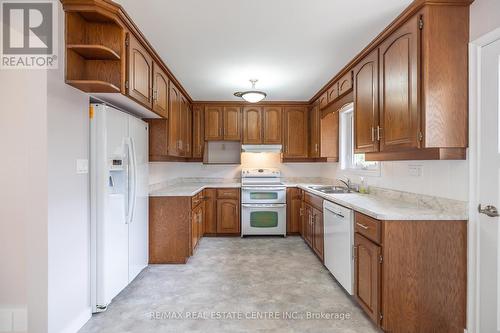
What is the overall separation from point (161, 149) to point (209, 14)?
70.5 inches

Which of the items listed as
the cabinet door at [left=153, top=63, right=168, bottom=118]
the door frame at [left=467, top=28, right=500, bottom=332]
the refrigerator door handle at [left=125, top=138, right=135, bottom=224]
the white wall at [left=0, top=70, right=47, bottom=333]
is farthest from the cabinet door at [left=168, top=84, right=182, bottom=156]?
the door frame at [left=467, top=28, right=500, bottom=332]

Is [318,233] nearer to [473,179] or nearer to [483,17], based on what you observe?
[473,179]

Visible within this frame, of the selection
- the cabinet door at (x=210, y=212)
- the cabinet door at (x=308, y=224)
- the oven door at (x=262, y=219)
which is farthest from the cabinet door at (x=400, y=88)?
the cabinet door at (x=210, y=212)

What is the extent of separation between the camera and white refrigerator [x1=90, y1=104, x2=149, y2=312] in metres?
2.11

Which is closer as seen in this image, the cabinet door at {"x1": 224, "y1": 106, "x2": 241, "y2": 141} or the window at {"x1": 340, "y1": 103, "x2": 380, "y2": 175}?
the window at {"x1": 340, "y1": 103, "x2": 380, "y2": 175}

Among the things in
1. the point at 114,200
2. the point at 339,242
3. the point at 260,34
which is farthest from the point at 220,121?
the point at 339,242

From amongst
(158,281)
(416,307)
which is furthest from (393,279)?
(158,281)

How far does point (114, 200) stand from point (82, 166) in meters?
0.42

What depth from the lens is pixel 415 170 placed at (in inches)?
88.4

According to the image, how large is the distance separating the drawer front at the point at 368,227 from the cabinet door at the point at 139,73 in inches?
83.4

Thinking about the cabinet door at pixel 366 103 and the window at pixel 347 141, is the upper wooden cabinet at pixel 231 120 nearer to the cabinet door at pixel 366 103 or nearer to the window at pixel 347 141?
the window at pixel 347 141

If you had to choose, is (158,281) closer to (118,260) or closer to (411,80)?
(118,260)

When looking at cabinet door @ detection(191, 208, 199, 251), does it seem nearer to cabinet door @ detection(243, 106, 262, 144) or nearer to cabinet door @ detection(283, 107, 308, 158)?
cabinet door @ detection(243, 106, 262, 144)

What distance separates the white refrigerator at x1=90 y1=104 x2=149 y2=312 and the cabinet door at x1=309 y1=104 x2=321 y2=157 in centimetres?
272
